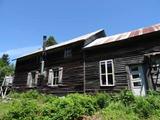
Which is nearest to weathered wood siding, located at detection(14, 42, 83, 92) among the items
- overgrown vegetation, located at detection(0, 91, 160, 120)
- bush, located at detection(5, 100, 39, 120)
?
overgrown vegetation, located at detection(0, 91, 160, 120)

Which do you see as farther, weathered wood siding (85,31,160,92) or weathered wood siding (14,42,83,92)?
weathered wood siding (14,42,83,92)

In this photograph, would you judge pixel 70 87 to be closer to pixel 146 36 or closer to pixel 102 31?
pixel 146 36

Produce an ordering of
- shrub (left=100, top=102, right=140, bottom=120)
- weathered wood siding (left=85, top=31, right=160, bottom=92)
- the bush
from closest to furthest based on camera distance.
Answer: shrub (left=100, top=102, right=140, bottom=120)
the bush
weathered wood siding (left=85, top=31, right=160, bottom=92)

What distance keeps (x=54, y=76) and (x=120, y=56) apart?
7621 millimetres

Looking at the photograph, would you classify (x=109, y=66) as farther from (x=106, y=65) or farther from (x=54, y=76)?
(x=54, y=76)

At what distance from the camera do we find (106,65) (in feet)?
48.7

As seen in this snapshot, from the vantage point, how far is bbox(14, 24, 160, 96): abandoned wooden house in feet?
42.0

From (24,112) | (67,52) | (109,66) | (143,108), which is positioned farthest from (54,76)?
(143,108)

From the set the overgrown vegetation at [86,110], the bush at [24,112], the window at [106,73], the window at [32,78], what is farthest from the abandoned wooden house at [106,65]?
the bush at [24,112]

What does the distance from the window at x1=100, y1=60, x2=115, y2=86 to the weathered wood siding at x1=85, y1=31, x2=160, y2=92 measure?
290 millimetres

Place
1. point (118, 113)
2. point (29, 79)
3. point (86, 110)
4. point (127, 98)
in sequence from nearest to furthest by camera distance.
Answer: point (118, 113)
point (86, 110)
point (127, 98)
point (29, 79)

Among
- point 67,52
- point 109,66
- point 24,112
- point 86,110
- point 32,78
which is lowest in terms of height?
point 24,112

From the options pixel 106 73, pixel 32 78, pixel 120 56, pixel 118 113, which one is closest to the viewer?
pixel 118 113

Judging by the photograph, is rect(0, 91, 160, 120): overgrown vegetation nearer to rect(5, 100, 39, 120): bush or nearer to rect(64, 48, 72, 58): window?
rect(5, 100, 39, 120): bush
